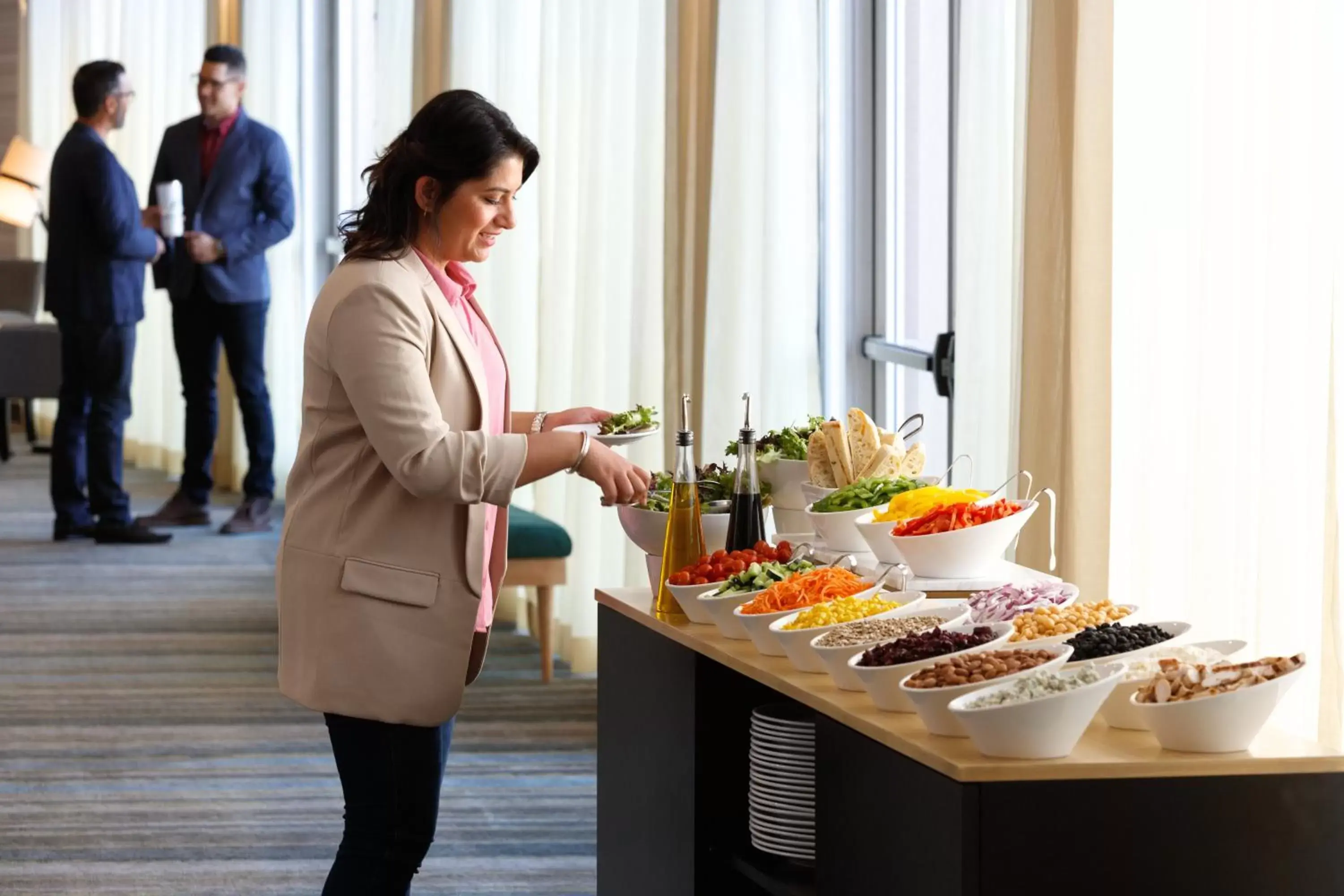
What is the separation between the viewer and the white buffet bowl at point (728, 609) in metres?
2.27

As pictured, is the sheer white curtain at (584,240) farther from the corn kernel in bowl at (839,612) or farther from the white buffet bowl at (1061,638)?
the white buffet bowl at (1061,638)

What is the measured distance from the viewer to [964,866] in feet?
5.30

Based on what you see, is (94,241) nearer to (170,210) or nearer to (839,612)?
(170,210)

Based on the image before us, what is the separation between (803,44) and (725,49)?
213 millimetres

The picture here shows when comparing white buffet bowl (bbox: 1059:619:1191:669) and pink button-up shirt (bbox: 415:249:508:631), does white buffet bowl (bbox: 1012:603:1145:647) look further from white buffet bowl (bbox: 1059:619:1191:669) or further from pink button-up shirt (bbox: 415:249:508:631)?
pink button-up shirt (bbox: 415:249:508:631)

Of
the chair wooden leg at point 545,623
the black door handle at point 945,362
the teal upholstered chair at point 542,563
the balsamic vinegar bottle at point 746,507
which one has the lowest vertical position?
the chair wooden leg at point 545,623

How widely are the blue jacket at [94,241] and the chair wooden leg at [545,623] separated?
2966mm

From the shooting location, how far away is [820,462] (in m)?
2.76

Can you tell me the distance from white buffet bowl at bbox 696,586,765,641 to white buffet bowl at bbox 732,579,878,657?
0.12 feet

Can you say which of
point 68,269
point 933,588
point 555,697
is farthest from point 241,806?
point 68,269

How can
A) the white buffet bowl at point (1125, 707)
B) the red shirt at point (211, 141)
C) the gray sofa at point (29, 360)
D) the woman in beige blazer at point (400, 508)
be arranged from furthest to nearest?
the gray sofa at point (29, 360) → the red shirt at point (211, 141) → the woman in beige blazer at point (400, 508) → the white buffet bowl at point (1125, 707)

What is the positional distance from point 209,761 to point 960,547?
2682 millimetres

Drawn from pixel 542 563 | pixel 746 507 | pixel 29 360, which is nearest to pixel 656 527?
pixel 746 507

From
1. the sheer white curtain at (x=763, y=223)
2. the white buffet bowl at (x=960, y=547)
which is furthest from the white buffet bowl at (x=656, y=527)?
the sheer white curtain at (x=763, y=223)
